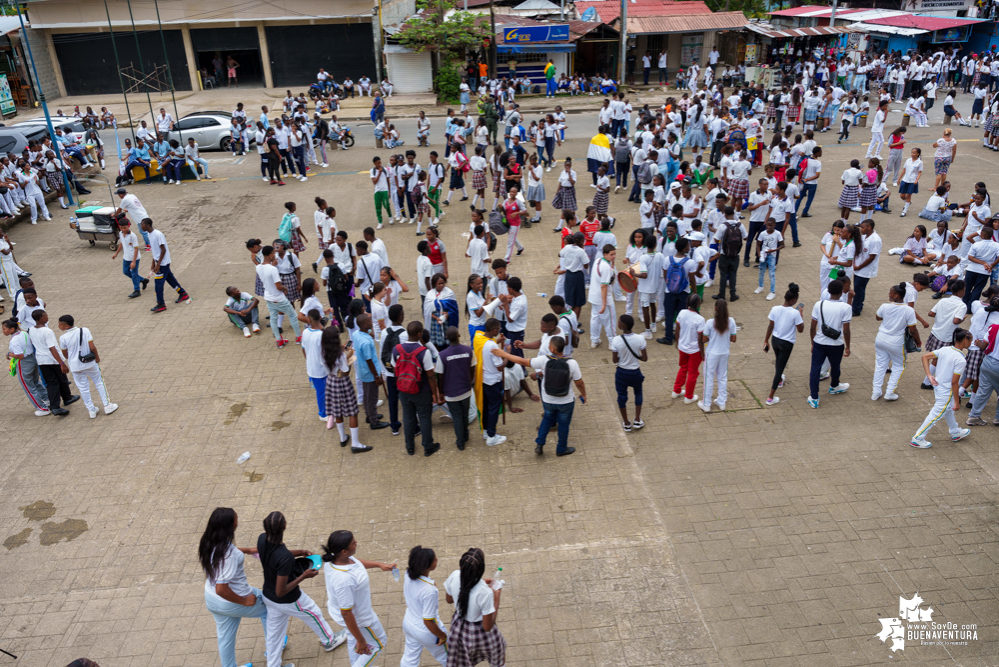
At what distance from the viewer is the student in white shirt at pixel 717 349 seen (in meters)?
7.89

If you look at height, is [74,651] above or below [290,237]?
below

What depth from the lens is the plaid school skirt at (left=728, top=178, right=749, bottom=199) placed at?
1330 cm

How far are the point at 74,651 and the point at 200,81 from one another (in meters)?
Result: 34.4

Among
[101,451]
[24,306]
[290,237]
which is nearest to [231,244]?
[290,237]

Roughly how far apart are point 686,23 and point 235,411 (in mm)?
31284

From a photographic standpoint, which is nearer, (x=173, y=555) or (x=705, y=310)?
(x=173, y=555)

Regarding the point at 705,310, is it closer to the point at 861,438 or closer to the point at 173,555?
the point at 861,438

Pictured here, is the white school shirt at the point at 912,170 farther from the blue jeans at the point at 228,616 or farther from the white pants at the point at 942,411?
the blue jeans at the point at 228,616

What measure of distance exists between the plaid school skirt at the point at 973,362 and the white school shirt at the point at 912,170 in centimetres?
801

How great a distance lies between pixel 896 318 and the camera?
26.3 ft

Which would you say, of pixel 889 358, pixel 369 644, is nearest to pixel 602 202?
pixel 889 358

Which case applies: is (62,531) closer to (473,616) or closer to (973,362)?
(473,616)

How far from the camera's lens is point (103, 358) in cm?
1039

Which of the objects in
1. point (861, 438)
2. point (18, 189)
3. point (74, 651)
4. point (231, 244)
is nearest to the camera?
point (74, 651)
